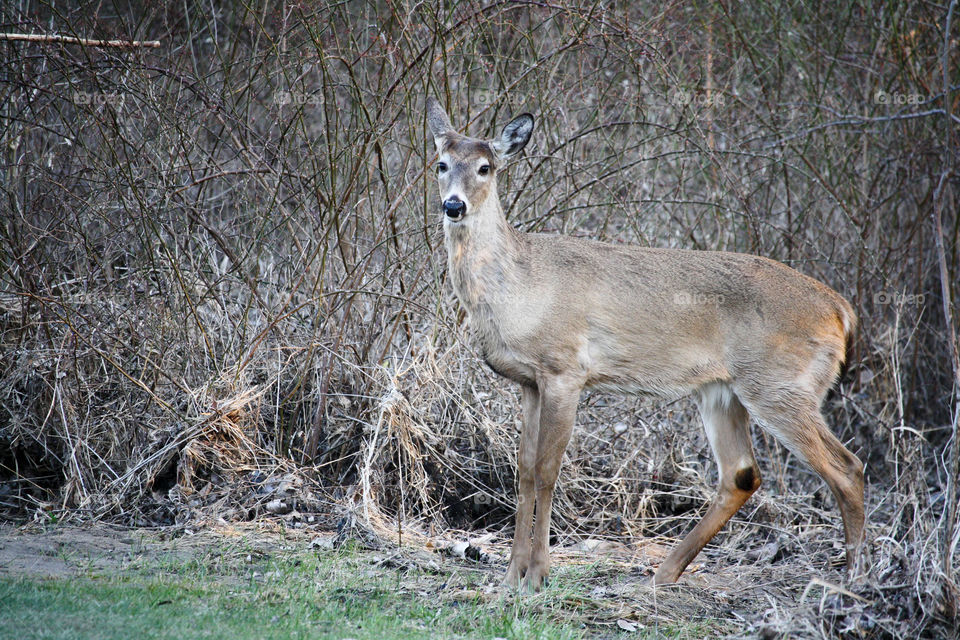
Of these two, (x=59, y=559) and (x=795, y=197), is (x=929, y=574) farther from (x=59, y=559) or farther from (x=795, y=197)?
(x=795, y=197)

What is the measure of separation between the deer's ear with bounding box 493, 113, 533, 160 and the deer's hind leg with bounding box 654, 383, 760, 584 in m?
1.99

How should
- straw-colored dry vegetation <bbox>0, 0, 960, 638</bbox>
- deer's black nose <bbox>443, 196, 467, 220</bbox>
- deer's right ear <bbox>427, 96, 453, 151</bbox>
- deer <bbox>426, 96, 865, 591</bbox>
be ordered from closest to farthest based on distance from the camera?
deer's black nose <bbox>443, 196, 467, 220</bbox> → deer <bbox>426, 96, 865, 591</bbox> → deer's right ear <bbox>427, 96, 453, 151</bbox> → straw-colored dry vegetation <bbox>0, 0, 960, 638</bbox>

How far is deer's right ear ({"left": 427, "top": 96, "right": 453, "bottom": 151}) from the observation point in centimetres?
614

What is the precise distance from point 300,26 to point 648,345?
148 inches

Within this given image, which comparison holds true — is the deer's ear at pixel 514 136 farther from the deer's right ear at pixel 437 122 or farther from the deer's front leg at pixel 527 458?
the deer's front leg at pixel 527 458

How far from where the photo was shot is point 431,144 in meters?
7.80

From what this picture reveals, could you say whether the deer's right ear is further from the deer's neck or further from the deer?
the deer's neck

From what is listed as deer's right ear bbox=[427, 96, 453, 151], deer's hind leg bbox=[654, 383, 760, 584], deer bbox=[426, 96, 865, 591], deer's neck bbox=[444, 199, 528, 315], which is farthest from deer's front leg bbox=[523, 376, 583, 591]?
deer's right ear bbox=[427, 96, 453, 151]

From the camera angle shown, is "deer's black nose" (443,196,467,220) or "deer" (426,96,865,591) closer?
"deer's black nose" (443,196,467,220)

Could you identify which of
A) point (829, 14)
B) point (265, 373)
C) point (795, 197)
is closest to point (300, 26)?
point (265, 373)

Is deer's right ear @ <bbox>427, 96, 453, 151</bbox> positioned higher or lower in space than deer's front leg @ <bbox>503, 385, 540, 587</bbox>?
higher

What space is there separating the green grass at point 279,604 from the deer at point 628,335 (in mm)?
614

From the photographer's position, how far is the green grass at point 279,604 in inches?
167

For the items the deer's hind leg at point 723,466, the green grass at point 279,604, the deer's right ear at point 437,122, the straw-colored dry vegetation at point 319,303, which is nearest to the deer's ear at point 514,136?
the deer's right ear at point 437,122
